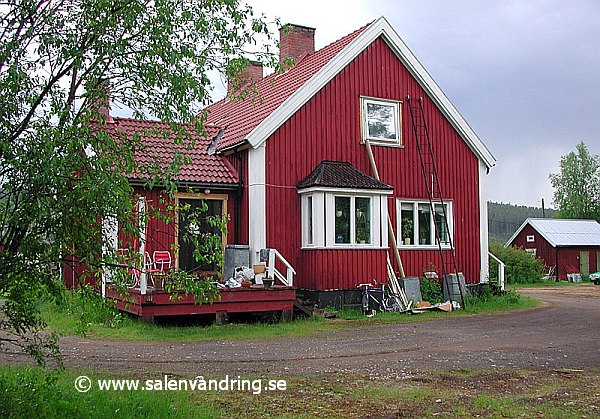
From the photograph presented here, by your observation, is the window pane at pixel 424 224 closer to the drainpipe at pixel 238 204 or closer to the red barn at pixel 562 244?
the drainpipe at pixel 238 204

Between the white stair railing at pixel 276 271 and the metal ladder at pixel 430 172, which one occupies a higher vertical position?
the metal ladder at pixel 430 172

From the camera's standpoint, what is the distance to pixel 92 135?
6297 mm

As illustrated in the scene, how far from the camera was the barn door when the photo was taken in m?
46.7

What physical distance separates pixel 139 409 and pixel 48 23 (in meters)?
3.78

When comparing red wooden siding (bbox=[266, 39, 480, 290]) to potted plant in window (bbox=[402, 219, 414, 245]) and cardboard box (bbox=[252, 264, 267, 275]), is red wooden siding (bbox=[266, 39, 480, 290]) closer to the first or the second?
potted plant in window (bbox=[402, 219, 414, 245])

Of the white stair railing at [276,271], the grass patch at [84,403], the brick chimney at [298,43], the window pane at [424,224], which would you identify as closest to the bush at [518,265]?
the window pane at [424,224]

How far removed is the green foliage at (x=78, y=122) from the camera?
6086mm

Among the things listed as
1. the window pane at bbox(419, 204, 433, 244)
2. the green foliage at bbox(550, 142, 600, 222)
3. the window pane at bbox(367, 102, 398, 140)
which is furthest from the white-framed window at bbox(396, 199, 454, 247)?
the green foliage at bbox(550, 142, 600, 222)

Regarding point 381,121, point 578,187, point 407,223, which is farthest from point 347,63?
point 578,187

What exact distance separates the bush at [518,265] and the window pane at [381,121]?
74.2ft

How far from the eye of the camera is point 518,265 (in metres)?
41.1

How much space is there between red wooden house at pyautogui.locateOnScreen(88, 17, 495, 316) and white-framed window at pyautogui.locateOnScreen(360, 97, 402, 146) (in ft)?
0.11

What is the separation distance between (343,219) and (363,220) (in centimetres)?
62

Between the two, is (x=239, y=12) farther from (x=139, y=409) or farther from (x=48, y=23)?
(x=139, y=409)
